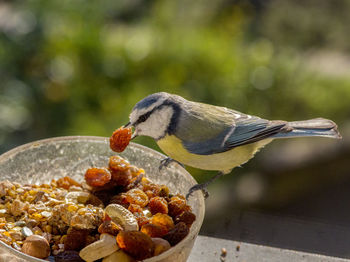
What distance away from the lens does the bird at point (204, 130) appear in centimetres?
133

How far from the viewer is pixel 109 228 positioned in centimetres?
106

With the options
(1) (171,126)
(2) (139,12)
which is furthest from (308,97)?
(1) (171,126)

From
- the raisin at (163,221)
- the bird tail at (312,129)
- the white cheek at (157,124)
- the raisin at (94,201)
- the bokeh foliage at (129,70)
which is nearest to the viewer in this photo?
the raisin at (163,221)

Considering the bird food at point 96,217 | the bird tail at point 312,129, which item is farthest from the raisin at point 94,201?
the bird tail at point 312,129

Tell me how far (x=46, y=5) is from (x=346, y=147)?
6.40 ft

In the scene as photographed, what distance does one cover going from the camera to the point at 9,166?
1.27m

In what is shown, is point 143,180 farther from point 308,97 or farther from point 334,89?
point 334,89

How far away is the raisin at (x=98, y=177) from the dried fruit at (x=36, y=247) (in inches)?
8.8

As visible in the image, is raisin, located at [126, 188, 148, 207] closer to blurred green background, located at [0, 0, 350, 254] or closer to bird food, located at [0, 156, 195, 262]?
bird food, located at [0, 156, 195, 262]

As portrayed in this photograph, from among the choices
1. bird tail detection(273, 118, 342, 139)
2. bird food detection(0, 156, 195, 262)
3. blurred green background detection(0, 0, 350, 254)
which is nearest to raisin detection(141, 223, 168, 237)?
bird food detection(0, 156, 195, 262)

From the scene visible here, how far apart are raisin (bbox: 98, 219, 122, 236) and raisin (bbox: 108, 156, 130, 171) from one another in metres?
0.20

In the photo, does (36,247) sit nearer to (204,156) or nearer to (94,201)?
(94,201)

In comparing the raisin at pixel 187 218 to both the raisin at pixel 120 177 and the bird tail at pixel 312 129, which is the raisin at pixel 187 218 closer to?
the raisin at pixel 120 177

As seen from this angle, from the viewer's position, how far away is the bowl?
4.20 ft
